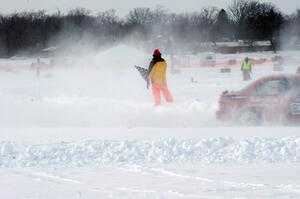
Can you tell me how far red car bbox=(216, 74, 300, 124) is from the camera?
13.8 metres

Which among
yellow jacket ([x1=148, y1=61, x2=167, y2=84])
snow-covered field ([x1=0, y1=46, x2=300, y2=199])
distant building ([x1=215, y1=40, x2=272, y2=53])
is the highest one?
distant building ([x1=215, y1=40, x2=272, y2=53])

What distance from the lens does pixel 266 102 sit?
1401 cm

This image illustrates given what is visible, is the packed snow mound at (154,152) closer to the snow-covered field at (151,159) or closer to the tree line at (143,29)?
the snow-covered field at (151,159)

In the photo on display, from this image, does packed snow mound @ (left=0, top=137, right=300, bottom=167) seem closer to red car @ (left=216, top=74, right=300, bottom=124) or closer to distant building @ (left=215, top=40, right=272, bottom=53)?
red car @ (left=216, top=74, right=300, bottom=124)

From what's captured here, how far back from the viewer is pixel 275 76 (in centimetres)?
1434

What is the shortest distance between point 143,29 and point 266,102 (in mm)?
78061

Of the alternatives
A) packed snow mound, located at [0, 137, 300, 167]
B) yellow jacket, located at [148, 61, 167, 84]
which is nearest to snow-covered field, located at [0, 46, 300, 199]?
packed snow mound, located at [0, 137, 300, 167]

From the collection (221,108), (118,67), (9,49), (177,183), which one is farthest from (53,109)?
(9,49)

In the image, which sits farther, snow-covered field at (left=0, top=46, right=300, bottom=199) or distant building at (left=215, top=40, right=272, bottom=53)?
distant building at (left=215, top=40, right=272, bottom=53)

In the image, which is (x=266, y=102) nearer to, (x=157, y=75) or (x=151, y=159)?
(x=157, y=75)

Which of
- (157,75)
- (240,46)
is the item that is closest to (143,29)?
(240,46)

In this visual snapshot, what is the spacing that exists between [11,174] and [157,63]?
9594 millimetres

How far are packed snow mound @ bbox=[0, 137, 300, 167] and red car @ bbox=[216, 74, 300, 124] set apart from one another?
9.92 ft

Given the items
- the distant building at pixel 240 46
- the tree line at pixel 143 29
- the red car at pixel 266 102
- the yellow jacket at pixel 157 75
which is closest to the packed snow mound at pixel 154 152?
the red car at pixel 266 102
